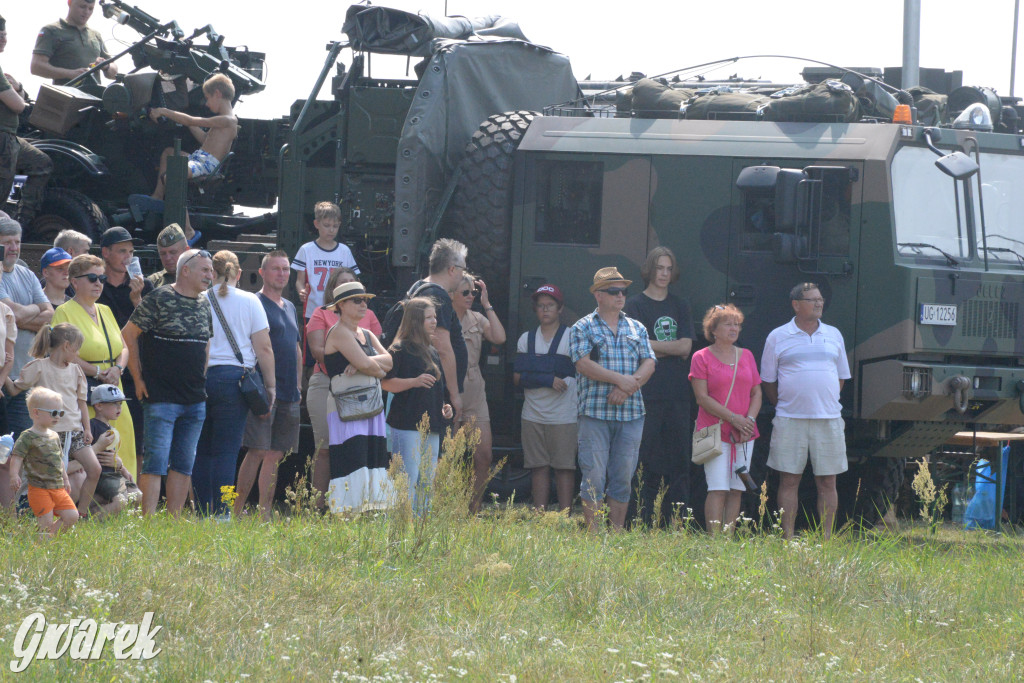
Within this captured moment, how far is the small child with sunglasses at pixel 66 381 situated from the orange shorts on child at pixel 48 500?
0.99 ft

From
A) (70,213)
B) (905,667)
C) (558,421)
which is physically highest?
(70,213)

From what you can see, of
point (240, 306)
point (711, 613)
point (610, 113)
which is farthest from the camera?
point (610, 113)

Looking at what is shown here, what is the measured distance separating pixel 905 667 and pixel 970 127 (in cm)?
494

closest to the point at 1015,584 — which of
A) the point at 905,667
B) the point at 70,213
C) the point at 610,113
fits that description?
the point at 905,667

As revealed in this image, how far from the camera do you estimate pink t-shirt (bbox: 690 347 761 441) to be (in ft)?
26.2

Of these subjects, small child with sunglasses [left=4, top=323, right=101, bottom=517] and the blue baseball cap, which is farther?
the blue baseball cap

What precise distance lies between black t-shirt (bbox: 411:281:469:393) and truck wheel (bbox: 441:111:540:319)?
0.93 metres

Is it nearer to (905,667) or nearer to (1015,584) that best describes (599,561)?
(905,667)

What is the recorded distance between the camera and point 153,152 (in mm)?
10742

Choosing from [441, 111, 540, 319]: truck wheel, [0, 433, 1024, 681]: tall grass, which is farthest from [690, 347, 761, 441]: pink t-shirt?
[441, 111, 540, 319]: truck wheel

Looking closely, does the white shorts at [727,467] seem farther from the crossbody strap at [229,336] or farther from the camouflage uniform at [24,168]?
the camouflage uniform at [24,168]

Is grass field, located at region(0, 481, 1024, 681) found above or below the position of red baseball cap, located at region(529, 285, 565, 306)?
below

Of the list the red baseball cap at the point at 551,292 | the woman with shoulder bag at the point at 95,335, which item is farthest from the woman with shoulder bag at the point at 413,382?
the woman with shoulder bag at the point at 95,335

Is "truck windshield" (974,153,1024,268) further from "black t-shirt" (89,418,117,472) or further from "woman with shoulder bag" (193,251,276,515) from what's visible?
"black t-shirt" (89,418,117,472)
